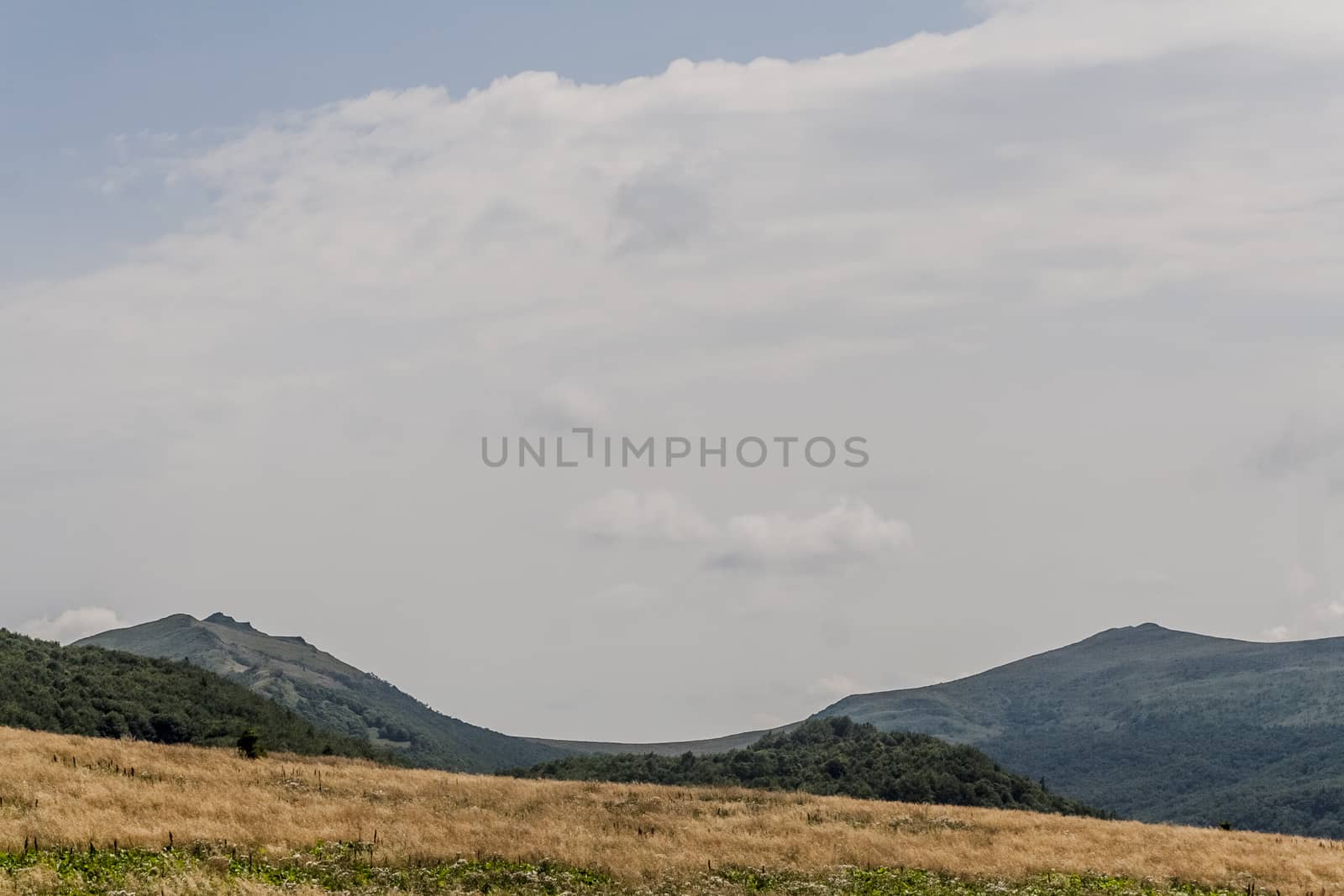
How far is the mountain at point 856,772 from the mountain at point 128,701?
18.0 metres

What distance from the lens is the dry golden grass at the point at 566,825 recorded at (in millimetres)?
29172

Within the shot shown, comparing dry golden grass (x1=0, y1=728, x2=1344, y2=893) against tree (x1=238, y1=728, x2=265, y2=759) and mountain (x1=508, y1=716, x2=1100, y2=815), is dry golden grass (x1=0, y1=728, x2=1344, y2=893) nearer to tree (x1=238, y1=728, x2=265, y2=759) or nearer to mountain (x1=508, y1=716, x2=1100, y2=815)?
tree (x1=238, y1=728, x2=265, y2=759)

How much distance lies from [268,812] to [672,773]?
47.9 m

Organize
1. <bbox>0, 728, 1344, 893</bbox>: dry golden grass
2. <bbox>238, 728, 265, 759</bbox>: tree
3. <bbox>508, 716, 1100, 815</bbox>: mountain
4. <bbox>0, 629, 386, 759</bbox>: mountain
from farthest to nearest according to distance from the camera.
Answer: <bbox>508, 716, 1100, 815</bbox>: mountain → <bbox>0, 629, 386, 759</bbox>: mountain → <bbox>238, 728, 265, 759</bbox>: tree → <bbox>0, 728, 1344, 893</bbox>: dry golden grass

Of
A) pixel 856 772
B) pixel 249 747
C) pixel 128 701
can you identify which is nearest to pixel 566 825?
pixel 249 747

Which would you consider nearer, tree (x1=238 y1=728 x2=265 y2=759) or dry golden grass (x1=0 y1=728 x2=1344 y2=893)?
dry golden grass (x1=0 y1=728 x2=1344 y2=893)

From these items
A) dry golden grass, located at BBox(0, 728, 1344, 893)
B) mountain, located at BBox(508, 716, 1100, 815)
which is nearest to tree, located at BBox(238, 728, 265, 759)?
dry golden grass, located at BBox(0, 728, 1344, 893)

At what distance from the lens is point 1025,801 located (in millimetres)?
70438

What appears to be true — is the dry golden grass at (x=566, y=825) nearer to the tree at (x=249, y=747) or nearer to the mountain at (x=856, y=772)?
the tree at (x=249, y=747)

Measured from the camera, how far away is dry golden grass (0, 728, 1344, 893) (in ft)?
95.7

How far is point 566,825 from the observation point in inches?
1369

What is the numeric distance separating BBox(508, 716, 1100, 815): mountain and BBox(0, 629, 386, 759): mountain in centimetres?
1799

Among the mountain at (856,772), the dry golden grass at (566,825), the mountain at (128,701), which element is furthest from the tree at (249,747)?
the mountain at (856,772)

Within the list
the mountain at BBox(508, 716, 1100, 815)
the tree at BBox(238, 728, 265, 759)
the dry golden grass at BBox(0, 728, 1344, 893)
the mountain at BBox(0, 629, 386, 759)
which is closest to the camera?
the dry golden grass at BBox(0, 728, 1344, 893)
